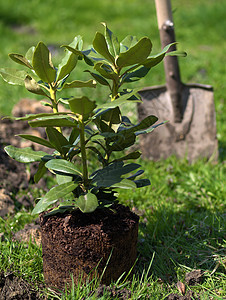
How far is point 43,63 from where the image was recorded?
4.41 feet

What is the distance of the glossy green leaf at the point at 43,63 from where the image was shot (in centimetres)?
130

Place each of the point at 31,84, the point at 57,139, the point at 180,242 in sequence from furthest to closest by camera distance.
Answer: the point at 180,242 < the point at 57,139 < the point at 31,84

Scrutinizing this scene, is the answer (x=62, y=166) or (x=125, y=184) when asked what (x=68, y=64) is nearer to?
(x=62, y=166)

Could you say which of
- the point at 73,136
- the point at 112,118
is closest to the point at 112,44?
the point at 112,118

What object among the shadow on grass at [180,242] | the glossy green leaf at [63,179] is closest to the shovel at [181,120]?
the shadow on grass at [180,242]

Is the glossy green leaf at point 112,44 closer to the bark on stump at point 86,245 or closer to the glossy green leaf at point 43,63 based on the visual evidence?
the glossy green leaf at point 43,63

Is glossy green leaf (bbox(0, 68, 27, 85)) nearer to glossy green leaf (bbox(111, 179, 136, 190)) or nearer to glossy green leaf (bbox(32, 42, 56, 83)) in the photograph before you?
glossy green leaf (bbox(32, 42, 56, 83))

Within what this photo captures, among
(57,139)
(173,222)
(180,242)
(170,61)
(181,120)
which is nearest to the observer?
(57,139)

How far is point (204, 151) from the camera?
294 centimetres

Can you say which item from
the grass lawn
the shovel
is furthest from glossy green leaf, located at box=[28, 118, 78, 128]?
the shovel

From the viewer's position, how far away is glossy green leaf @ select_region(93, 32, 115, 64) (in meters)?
1.31

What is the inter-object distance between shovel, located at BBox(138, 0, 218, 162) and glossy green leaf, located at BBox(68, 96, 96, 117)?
162cm

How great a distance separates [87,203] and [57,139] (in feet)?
0.99

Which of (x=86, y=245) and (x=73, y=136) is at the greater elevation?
(x=73, y=136)
